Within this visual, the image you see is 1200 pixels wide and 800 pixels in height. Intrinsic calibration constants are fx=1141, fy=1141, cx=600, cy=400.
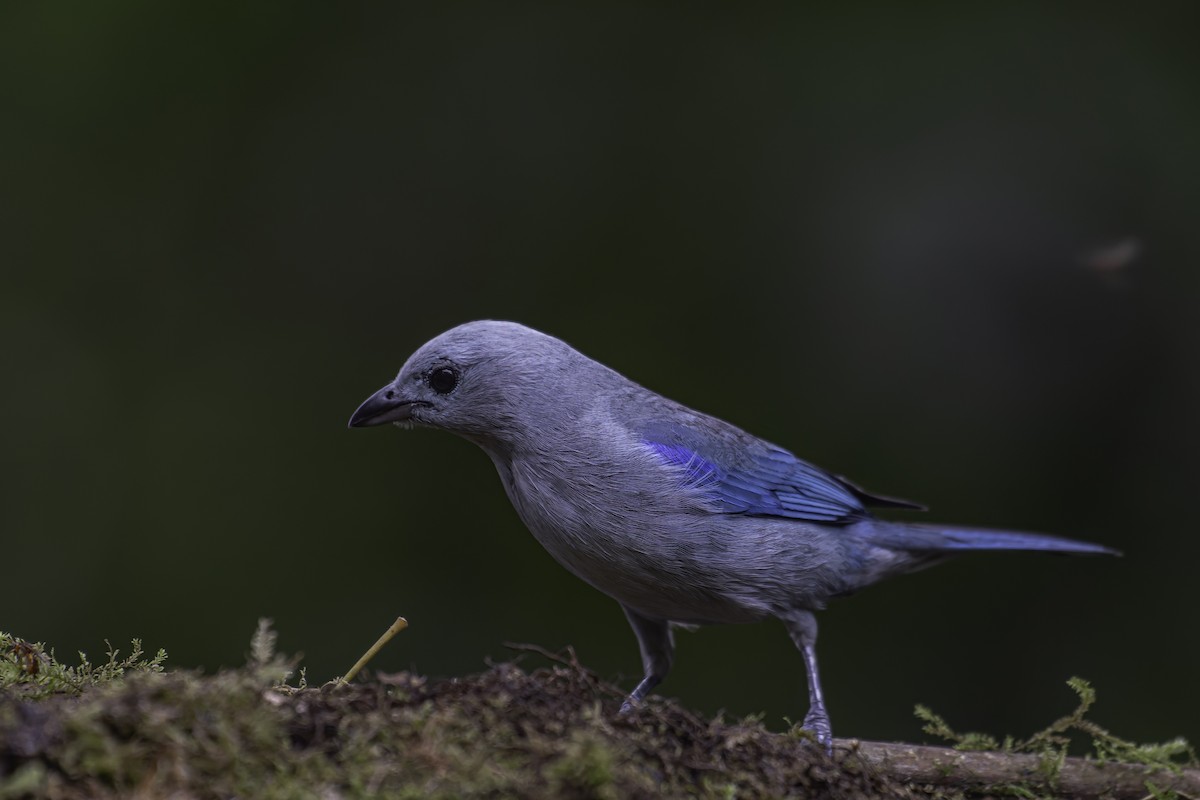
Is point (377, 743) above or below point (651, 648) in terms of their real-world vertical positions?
above

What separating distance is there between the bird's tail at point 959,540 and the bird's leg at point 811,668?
0.56 meters

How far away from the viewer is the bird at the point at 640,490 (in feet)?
12.3

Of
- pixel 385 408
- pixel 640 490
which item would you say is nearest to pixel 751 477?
pixel 640 490

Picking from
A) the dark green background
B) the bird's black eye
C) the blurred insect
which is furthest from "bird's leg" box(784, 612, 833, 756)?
the blurred insect

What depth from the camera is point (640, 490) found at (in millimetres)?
3777

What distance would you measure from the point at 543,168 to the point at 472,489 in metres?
1.99

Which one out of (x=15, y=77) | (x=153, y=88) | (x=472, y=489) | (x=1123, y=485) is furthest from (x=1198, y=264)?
(x=15, y=77)

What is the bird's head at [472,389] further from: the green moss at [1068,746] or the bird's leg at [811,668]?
the green moss at [1068,746]

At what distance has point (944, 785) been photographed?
3244mm

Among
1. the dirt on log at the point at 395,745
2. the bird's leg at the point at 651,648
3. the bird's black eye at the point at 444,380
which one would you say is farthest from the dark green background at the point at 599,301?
the dirt on log at the point at 395,745

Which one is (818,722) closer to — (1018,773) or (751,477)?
(1018,773)

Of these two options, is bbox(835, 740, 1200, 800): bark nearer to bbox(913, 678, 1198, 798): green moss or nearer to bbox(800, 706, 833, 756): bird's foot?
bbox(913, 678, 1198, 798): green moss

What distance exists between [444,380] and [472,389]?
0.11 metres

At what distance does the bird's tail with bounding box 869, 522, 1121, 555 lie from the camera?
4512 mm
